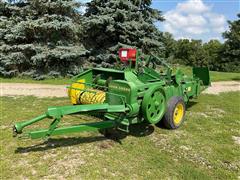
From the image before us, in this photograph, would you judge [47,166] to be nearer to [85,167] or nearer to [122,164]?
[85,167]

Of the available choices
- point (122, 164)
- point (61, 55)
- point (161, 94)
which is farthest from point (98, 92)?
point (61, 55)

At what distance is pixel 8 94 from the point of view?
27.9 feet

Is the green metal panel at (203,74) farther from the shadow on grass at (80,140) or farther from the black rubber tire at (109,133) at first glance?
the black rubber tire at (109,133)

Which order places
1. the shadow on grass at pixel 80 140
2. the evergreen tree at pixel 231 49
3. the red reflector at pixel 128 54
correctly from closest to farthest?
the shadow on grass at pixel 80 140, the red reflector at pixel 128 54, the evergreen tree at pixel 231 49

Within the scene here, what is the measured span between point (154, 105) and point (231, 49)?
31082mm

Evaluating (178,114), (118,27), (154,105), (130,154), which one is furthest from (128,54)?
(118,27)

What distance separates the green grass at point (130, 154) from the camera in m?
3.54

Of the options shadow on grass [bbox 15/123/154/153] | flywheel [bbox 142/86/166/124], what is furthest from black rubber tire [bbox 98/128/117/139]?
flywheel [bbox 142/86/166/124]

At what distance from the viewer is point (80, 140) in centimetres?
451

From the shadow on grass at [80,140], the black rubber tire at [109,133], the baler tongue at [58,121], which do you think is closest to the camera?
the baler tongue at [58,121]

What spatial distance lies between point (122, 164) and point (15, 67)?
34.2 feet

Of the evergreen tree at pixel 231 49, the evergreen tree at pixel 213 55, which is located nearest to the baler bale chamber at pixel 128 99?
the evergreen tree at pixel 231 49

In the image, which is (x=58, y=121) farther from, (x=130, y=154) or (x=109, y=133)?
(x=109, y=133)

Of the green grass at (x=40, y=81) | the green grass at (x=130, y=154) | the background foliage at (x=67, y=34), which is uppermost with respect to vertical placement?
the background foliage at (x=67, y=34)
